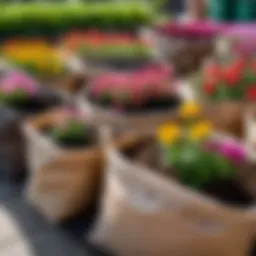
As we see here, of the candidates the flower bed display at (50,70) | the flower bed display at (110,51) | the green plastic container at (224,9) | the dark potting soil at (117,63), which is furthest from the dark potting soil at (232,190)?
the green plastic container at (224,9)

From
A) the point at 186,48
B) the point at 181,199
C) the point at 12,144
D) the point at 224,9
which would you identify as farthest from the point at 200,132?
the point at 224,9

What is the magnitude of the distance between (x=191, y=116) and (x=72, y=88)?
4.90 ft

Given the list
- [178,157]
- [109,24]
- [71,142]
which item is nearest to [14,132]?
[71,142]

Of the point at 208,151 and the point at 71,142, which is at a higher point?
the point at 208,151

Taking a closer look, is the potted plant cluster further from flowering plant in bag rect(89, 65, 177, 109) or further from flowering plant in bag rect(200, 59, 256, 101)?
flowering plant in bag rect(89, 65, 177, 109)

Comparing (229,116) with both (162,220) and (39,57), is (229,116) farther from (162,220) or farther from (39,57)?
(39,57)

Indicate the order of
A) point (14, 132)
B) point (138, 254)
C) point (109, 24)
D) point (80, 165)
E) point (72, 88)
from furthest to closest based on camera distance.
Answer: point (109, 24) → point (72, 88) → point (14, 132) → point (80, 165) → point (138, 254)

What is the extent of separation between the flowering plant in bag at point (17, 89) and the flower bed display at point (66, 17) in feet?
9.47

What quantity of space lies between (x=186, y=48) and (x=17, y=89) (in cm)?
189

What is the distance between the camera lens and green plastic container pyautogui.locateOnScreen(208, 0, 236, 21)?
7.83m

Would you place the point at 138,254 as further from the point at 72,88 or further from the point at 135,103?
the point at 72,88

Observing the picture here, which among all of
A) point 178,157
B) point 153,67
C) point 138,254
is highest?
point 178,157

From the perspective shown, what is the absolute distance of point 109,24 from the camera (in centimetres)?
819

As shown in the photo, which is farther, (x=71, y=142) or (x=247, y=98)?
(x=247, y=98)
